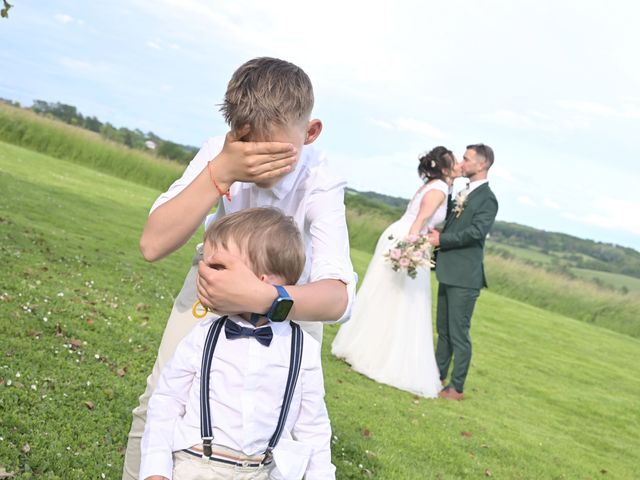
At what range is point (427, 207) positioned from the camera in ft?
30.8

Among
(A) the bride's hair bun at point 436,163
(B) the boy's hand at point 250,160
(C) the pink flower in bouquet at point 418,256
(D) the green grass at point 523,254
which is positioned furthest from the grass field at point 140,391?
(D) the green grass at point 523,254

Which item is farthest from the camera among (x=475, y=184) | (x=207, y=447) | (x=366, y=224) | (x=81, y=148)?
(x=81, y=148)

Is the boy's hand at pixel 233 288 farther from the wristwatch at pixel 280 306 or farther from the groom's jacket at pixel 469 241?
the groom's jacket at pixel 469 241

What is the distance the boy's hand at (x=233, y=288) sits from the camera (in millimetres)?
2346

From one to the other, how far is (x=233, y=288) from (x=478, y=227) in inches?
269

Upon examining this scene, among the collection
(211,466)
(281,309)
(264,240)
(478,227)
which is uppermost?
(478,227)

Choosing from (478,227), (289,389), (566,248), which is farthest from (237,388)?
(566,248)

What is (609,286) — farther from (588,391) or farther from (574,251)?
(574,251)

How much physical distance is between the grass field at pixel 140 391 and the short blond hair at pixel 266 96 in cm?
278

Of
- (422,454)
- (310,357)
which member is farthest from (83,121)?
(310,357)

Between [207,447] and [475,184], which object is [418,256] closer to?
[475,184]

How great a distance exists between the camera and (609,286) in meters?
31.9

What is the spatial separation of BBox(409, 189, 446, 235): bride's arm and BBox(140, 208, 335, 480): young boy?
687 centimetres

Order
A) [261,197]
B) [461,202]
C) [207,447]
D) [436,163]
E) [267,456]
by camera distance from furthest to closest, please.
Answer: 1. [436,163]
2. [461,202]
3. [261,197]
4. [267,456]
5. [207,447]
